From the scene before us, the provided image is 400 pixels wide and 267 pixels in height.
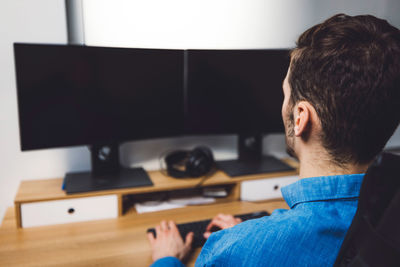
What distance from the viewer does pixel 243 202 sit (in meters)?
1.42

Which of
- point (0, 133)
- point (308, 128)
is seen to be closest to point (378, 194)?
point (308, 128)

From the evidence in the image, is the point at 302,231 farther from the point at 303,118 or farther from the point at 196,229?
the point at 196,229

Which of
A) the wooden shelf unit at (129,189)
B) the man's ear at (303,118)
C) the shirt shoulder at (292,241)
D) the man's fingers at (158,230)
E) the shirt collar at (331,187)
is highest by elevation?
the man's ear at (303,118)

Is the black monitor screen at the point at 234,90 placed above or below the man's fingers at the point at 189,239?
above

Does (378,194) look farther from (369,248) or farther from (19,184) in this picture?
(19,184)

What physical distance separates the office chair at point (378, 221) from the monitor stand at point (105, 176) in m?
0.92

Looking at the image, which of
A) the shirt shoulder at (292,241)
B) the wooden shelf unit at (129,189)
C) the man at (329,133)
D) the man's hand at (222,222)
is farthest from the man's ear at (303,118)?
the wooden shelf unit at (129,189)

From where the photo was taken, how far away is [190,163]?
140cm

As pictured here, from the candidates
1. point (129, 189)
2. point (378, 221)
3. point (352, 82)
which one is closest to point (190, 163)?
point (129, 189)

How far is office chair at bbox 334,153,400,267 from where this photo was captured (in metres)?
0.44

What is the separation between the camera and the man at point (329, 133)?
63cm

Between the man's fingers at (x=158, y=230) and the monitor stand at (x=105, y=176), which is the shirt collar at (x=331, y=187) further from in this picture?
the monitor stand at (x=105, y=176)

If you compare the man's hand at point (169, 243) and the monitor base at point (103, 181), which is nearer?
the man's hand at point (169, 243)

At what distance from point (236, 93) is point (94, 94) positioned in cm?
57
